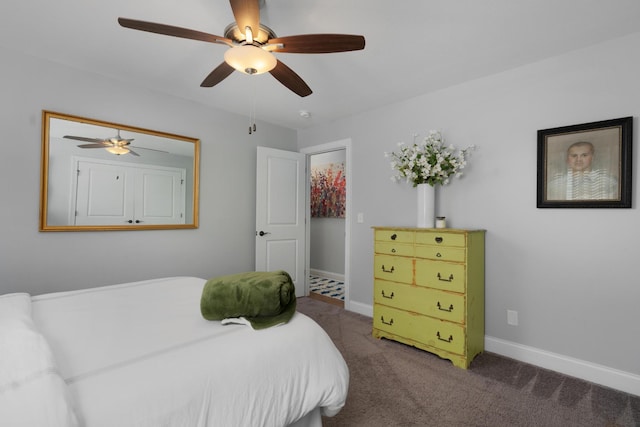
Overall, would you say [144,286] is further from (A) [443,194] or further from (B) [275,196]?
(A) [443,194]

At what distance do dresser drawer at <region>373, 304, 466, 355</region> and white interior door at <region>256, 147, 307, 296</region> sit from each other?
1.55 metres

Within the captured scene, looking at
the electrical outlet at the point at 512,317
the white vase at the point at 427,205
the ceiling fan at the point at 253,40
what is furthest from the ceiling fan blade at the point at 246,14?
the electrical outlet at the point at 512,317

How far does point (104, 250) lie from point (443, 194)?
10.7 feet

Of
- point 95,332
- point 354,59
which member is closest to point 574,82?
point 354,59

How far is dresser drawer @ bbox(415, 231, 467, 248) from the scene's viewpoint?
2.37m

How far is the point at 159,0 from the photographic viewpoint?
1.77 m

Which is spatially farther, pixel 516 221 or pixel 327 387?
pixel 516 221

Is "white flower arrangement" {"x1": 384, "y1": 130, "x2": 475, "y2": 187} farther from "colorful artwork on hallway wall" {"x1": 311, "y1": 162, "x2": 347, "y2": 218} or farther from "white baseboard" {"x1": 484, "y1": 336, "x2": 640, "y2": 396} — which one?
"colorful artwork on hallway wall" {"x1": 311, "y1": 162, "x2": 347, "y2": 218}

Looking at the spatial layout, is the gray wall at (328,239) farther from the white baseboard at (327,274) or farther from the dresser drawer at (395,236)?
the dresser drawer at (395,236)

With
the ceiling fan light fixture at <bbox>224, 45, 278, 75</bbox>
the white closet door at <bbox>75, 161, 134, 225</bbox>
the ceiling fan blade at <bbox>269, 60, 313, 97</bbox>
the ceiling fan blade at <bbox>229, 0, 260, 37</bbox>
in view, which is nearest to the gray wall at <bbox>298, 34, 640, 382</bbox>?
the ceiling fan blade at <bbox>269, 60, 313, 97</bbox>

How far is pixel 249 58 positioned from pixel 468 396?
249 cm

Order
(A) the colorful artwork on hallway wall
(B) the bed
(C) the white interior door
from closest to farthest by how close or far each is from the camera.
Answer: (B) the bed < (C) the white interior door < (A) the colorful artwork on hallway wall

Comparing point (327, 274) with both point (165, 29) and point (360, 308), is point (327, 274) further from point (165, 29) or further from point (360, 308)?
point (165, 29)

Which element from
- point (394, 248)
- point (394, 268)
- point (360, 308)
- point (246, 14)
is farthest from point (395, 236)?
point (246, 14)
